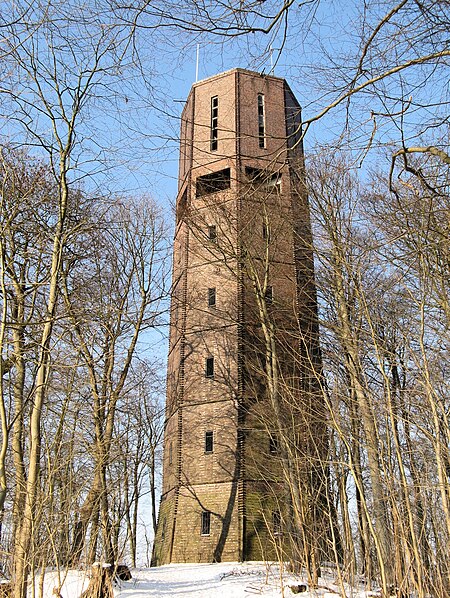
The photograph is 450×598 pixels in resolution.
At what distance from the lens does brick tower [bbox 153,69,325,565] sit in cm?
1513

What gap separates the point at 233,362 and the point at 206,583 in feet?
22.4

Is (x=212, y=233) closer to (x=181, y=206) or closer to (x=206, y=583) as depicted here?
(x=181, y=206)

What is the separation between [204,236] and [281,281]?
2.72 metres

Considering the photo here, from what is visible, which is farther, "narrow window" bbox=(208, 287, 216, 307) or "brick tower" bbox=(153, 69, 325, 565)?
"narrow window" bbox=(208, 287, 216, 307)

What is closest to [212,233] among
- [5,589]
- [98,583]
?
[98,583]

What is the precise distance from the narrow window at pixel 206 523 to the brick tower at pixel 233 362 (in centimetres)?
3

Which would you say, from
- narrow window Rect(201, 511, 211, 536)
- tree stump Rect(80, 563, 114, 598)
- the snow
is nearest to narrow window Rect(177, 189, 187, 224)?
narrow window Rect(201, 511, 211, 536)

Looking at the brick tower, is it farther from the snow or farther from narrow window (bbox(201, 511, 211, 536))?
the snow

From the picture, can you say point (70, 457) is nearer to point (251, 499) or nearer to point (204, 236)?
point (251, 499)

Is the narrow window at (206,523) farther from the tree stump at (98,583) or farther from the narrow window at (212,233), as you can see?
the narrow window at (212,233)

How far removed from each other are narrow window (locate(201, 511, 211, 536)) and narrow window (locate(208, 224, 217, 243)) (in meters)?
7.39

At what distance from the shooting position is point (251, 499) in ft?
50.3

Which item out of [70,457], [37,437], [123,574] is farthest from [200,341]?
[37,437]

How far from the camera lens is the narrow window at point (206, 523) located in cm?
1538
